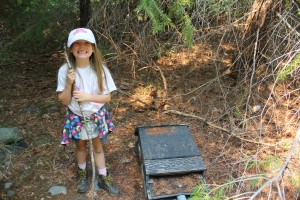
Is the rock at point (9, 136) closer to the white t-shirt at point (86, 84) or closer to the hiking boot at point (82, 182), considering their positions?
the hiking boot at point (82, 182)

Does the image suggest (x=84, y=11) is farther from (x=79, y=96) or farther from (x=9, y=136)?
(x=79, y=96)

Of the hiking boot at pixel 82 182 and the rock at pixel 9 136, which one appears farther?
the rock at pixel 9 136

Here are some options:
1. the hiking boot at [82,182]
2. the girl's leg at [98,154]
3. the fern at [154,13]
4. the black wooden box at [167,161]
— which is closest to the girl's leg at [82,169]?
the hiking boot at [82,182]

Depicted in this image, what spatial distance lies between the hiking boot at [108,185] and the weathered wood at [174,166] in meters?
0.39

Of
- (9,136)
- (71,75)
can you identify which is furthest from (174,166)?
(9,136)

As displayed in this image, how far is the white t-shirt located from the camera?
8.52 ft

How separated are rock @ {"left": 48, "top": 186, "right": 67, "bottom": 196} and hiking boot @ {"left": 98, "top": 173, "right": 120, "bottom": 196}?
1.12 feet

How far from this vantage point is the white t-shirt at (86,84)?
260 cm

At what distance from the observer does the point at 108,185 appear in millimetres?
3080

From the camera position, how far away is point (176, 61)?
5309 millimetres

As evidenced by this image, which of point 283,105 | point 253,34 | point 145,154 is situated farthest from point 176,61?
point 145,154

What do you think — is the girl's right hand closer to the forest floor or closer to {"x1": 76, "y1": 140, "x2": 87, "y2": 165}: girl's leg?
{"x1": 76, "y1": 140, "x2": 87, "y2": 165}: girl's leg

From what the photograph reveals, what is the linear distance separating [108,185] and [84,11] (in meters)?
2.25

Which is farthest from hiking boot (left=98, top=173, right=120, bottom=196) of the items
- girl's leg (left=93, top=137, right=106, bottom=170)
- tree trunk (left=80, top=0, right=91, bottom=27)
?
tree trunk (left=80, top=0, right=91, bottom=27)
